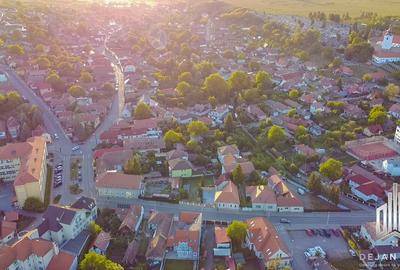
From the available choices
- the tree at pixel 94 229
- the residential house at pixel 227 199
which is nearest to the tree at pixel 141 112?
the residential house at pixel 227 199

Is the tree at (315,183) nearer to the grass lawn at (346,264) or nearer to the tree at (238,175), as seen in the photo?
the tree at (238,175)

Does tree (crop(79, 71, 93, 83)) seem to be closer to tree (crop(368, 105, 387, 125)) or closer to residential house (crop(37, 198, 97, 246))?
residential house (crop(37, 198, 97, 246))

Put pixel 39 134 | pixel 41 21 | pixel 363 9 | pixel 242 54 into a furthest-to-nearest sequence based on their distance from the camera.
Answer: pixel 363 9
pixel 41 21
pixel 242 54
pixel 39 134

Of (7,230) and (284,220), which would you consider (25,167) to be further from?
(284,220)

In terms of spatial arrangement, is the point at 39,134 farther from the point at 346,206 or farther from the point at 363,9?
the point at 363,9

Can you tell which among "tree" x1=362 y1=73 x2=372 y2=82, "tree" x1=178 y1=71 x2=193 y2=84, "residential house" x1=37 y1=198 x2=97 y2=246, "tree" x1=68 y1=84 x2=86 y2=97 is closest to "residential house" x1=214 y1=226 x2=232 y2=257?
"residential house" x1=37 y1=198 x2=97 y2=246

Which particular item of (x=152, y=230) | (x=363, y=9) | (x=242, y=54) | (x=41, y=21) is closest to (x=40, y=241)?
(x=152, y=230)
